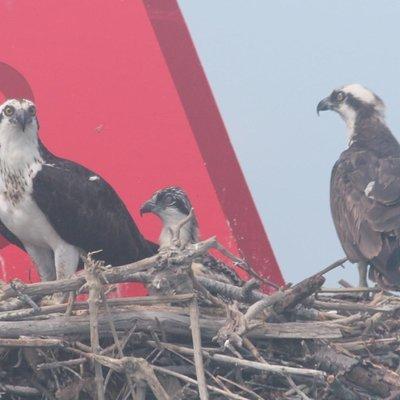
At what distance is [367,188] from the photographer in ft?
25.8

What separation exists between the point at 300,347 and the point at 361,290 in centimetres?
100

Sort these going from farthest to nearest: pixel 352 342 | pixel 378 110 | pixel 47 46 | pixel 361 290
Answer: pixel 378 110, pixel 47 46, pixel 361 290, pixel 352 342

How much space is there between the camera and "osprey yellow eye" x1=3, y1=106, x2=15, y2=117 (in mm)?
6895

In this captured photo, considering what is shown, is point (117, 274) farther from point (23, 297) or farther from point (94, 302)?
point (23, 297)

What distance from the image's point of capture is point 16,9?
24.1ft

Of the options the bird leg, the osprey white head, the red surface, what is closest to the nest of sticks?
the red surface

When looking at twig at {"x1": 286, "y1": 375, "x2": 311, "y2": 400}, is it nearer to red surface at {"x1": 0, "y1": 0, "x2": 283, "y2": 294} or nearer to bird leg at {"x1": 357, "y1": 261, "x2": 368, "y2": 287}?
red surface at {"x1": 0, "y1": 0, "x2": 283, "y2": 294}

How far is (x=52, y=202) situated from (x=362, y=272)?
1787 mm

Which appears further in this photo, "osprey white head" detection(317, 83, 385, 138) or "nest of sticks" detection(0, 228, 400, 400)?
"osprey white head" detection(317, 83, 385, 138)

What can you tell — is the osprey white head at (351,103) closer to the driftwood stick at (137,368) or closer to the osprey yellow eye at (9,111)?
the osprey yellow eye at (9,111)

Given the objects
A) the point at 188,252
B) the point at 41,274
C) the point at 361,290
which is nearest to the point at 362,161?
the point at 361,290

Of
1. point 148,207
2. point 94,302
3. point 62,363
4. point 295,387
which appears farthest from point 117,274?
point 148,207

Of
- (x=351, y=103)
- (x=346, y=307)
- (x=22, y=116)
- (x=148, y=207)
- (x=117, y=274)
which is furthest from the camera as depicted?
(x=351, y=103)

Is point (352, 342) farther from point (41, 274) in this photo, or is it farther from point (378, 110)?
point (378, 110)
